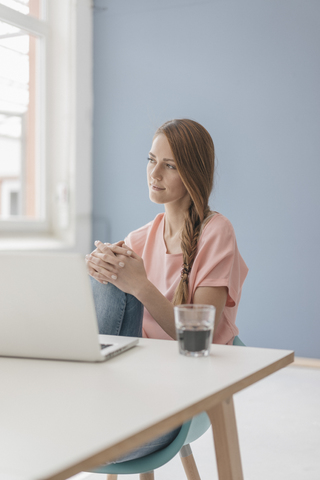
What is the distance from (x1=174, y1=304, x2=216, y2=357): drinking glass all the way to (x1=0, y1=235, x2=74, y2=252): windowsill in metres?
2.41

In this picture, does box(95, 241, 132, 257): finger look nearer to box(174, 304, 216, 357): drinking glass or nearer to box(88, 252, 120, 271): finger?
box(88, 252, 120, 271): finger

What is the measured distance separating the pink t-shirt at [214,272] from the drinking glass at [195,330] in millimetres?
482

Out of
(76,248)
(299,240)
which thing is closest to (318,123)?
(299,240)

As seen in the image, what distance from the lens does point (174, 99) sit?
3.47m

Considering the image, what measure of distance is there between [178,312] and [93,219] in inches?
115

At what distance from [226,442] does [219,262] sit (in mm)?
588

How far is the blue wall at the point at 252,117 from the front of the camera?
310cm

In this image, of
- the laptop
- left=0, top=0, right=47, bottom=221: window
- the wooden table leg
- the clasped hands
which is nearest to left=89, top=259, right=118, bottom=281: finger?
the clasped hands

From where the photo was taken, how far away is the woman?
4.02ft

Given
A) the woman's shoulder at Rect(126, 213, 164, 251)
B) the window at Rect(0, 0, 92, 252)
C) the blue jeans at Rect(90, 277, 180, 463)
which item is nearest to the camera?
the blue jeans at Rect(90, 277, 180, 463)

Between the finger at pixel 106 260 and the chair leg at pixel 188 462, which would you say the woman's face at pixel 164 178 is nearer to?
the finger at pixel 106 260

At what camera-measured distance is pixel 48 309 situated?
84 cm

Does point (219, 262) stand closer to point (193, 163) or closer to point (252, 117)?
point (193, 163)

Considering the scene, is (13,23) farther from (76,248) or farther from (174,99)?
(76,248)
